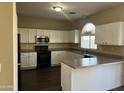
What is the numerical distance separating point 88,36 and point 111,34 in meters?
2.15

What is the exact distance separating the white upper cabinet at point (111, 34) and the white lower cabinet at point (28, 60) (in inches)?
123

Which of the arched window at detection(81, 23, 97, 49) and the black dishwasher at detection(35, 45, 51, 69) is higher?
the arched window at detection(81, 23, 97, 49)

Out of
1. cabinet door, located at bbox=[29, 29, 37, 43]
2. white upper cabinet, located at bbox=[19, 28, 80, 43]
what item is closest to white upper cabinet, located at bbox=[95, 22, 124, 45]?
white upper cabinet, located at bbox=[19, 28, 80, 43]

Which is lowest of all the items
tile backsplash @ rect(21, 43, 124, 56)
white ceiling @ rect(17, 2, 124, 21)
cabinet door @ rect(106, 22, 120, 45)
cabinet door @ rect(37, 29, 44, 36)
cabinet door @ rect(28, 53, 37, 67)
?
cabinet door @ rect(28, 53, 37, 67)

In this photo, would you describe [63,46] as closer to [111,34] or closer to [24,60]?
[24,60]

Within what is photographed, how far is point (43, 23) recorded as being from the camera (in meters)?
6.61

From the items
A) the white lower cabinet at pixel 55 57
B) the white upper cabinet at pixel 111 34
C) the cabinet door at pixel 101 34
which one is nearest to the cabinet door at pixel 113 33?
the white upper cabinet at pixel 111 34

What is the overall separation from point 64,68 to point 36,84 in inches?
51.8

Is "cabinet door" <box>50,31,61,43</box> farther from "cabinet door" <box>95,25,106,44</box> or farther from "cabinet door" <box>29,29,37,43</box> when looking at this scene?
"cabinet door" <box>95,25,106,44</box>

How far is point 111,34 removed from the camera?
152 inches

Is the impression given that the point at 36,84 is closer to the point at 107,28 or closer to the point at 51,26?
the point at 107,28

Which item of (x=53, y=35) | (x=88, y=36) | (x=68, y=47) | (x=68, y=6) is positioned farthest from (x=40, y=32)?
(x=68, y=6)

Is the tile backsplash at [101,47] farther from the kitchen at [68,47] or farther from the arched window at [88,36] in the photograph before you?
the arched window at [88,36]

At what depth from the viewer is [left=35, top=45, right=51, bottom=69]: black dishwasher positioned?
5977 mm
